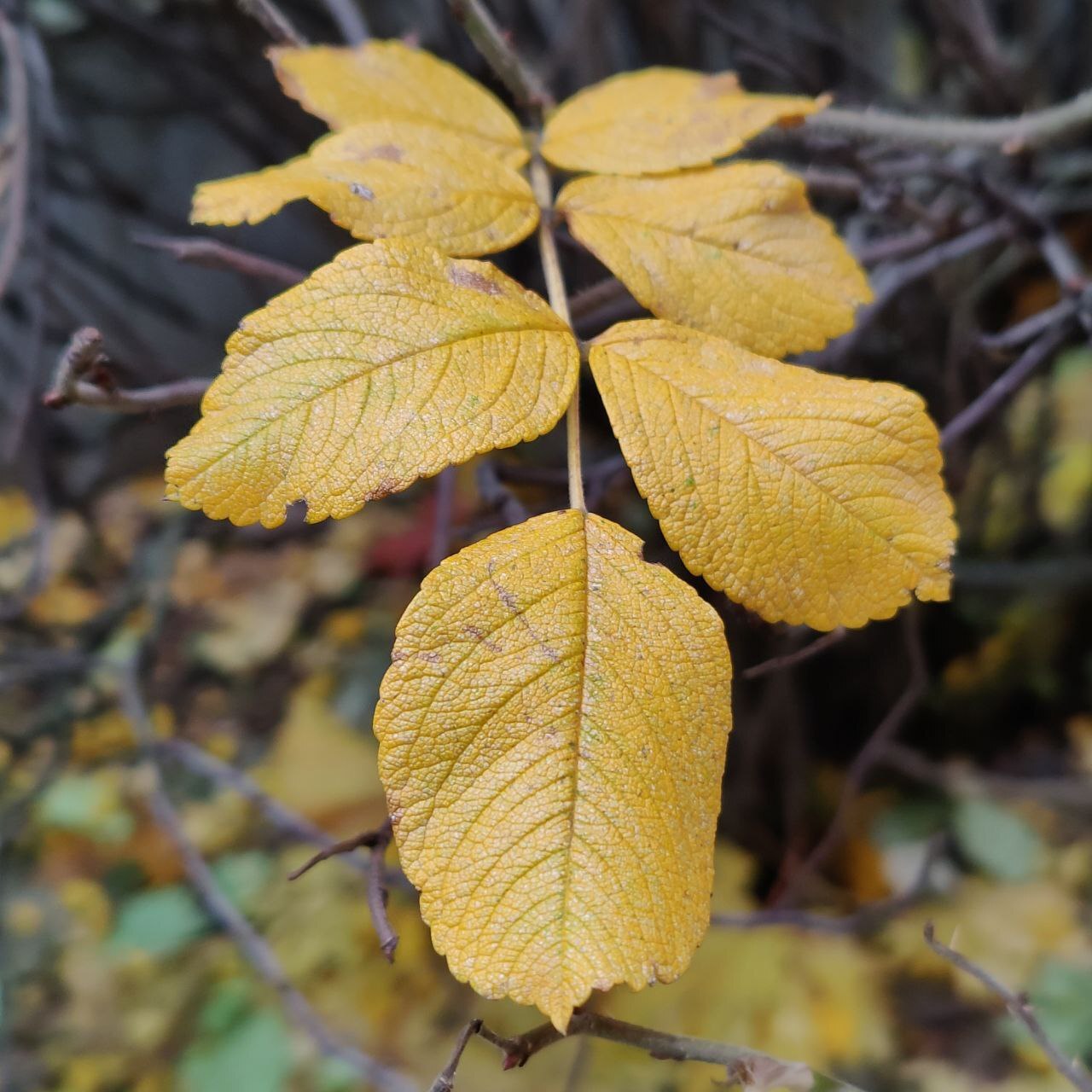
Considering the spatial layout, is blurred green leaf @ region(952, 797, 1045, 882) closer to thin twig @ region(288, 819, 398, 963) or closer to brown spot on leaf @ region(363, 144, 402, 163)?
Answer: thin twig @ region(288, 819, 398, 963)

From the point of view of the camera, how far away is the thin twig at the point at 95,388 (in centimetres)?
42

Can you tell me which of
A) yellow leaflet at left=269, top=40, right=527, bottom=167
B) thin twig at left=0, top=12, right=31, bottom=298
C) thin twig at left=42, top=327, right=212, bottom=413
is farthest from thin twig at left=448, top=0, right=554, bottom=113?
thin twig at left=0, top=12, right=31, bottom=298

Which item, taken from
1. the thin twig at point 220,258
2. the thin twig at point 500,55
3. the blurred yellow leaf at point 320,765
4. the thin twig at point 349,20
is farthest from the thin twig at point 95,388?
the blurred yellow leaf at point 320,765

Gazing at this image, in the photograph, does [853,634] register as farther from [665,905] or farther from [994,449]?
[665,905]

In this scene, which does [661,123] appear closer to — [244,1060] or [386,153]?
[386,153]

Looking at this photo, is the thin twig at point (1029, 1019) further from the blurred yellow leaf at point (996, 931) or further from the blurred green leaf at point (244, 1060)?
the blurred green leaf at point (244, 1060)

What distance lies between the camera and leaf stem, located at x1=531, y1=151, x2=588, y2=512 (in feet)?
1.24

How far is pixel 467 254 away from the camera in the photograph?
42cm

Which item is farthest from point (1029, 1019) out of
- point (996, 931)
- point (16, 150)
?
point (16, 150)

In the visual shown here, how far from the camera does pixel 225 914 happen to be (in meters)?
0.96

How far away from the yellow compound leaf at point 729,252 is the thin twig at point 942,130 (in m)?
0.18

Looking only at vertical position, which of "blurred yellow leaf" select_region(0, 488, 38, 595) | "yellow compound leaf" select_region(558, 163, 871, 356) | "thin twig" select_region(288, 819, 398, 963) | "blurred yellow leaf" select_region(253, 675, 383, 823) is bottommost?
"blurred yellow leaf" select_region(253, 675, 383, 823)

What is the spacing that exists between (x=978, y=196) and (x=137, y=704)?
1140 millimetres

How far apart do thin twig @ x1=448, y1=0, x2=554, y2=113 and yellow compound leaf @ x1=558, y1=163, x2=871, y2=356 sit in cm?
15
